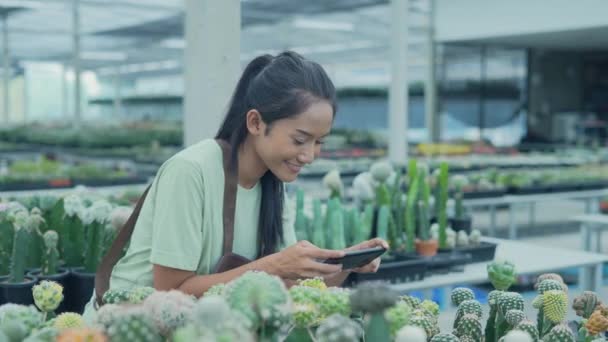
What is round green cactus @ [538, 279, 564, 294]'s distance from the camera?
150cm

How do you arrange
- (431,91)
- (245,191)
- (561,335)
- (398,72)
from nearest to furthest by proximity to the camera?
(561,335)
(245,191)
(398,72)
(431,91)

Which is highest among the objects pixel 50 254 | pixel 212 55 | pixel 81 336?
pixel 212 55

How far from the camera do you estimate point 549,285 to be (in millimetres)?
1501

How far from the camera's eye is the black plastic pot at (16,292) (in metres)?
2.43

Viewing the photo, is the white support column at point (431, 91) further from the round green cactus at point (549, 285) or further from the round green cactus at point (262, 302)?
the round green cactus at point (262, 302)

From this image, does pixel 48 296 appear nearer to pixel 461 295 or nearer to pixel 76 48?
pixel 461 295

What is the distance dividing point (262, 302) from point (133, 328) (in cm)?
17

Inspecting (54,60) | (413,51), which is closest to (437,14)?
(413,51)

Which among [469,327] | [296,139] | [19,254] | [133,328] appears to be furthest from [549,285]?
[19,254]

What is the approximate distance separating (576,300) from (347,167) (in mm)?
7081

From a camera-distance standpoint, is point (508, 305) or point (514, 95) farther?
point (514, 95)

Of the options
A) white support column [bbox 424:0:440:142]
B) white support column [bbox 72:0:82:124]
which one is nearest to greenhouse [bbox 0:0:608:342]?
white support column [bbox 72:0:82:124]

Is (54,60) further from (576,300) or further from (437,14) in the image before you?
(576,300)

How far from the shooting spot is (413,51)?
17500 millimetres
